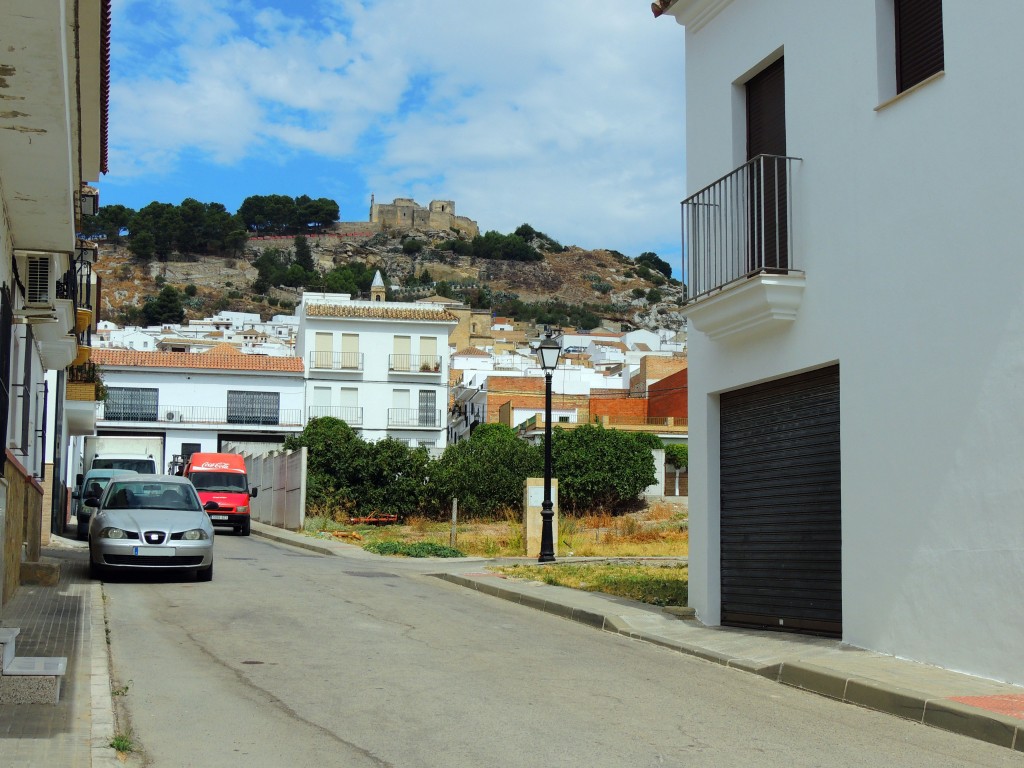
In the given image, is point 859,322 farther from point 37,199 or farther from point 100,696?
point 37,199

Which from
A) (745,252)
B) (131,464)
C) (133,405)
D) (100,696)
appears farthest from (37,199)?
(133,405)

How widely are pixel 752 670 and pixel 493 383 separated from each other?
64.2 m

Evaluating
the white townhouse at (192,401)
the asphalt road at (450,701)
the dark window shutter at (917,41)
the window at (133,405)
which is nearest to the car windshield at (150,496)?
the asphalt road at (450,701)

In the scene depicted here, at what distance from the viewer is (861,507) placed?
1055 centimetres

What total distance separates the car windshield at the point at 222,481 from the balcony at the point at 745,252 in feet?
76.5

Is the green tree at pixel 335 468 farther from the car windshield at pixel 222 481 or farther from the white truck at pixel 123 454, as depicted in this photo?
the white truck at pixel 123 454

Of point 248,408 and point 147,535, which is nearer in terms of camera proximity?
point 147,535

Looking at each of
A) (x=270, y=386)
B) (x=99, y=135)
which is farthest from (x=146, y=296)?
(x=99, y=135)

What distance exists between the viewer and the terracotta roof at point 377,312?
7088cm

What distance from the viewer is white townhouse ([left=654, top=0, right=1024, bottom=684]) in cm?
893

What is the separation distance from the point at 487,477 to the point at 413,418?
3368cm

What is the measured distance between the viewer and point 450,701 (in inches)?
346

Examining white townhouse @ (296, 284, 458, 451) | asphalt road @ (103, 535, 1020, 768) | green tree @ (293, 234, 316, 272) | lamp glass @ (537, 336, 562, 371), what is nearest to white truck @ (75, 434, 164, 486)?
lamp glass @ (537, 336, 562, 371)

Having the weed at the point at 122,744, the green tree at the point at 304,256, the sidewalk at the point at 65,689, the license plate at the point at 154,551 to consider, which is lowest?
the weed at the point at 122,744
